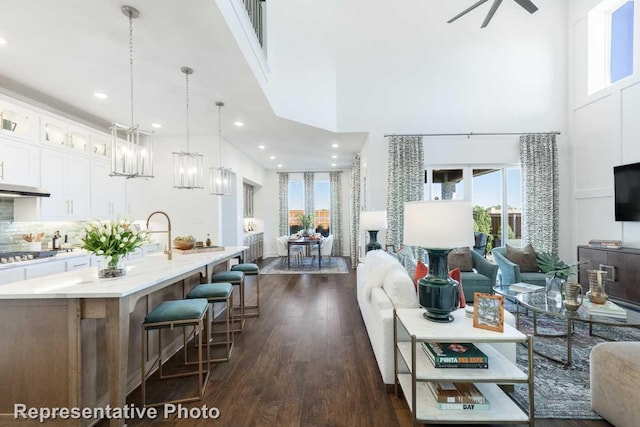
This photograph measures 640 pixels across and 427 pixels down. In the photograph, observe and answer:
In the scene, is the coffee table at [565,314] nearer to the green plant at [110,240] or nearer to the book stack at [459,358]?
the book stack at [459,358]

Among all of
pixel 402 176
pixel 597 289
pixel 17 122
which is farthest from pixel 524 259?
pixel 17 122

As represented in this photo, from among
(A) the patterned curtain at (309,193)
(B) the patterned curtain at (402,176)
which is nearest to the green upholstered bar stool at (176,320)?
(B) the patterned curtain at (402,176)

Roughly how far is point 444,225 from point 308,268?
5.75 metres

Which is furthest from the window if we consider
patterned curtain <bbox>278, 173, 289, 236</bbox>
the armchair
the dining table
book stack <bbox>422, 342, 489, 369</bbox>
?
patterned curtain <bbox>278, 173, 289, 236</bbox>

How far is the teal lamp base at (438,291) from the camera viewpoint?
1.88 meters

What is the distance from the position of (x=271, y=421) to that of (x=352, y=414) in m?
0.55

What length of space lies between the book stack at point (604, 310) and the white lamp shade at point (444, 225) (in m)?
1.53

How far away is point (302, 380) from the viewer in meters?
2.38

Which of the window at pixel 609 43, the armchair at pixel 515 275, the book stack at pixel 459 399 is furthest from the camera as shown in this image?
the window at pixel 609 43

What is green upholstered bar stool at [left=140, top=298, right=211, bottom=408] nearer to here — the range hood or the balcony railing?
the range hood

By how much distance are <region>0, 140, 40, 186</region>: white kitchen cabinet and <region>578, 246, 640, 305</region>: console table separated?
7307mm

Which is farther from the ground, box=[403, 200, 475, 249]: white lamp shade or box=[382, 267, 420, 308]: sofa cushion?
box=[403, 200, 475, 249]: white lamp shade

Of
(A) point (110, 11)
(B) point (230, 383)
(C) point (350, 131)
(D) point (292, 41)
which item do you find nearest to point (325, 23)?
(D) point (292, 41)

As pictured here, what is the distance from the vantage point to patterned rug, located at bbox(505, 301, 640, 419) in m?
1.99
